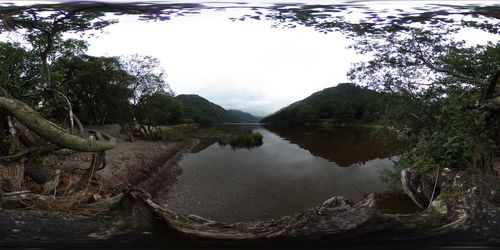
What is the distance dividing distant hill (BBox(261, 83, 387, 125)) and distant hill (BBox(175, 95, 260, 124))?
3.7 inches

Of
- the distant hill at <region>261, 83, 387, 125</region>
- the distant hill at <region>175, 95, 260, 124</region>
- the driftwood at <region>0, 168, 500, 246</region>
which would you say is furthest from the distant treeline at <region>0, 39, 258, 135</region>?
the driftwood at <region>0, 168, 500, 246</region>

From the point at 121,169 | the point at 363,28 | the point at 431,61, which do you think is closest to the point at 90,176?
the point at 121,169

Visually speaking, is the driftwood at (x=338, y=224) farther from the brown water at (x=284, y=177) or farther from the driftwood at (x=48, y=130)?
the driftwood at (x=48, y=130)

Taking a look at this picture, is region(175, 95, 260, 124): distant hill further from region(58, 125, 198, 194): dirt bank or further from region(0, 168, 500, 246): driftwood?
region(0, 168, 500, 246): driftwood

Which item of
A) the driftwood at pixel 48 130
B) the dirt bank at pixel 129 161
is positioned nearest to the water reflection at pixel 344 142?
the dirt bank at pixel 129 161

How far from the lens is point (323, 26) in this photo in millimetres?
1431

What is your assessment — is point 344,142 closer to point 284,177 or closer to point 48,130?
point 284,177

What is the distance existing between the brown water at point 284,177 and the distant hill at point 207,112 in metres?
0.08

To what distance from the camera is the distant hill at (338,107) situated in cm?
133

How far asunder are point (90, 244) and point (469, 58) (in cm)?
178

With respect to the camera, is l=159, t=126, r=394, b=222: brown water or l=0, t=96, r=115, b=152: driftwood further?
l=0, t=96, r=115, b=152: driftwood

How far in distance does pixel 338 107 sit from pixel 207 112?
0.54 metres

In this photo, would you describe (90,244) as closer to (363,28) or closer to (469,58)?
(363,28)

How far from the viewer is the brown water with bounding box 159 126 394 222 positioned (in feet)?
4.27
